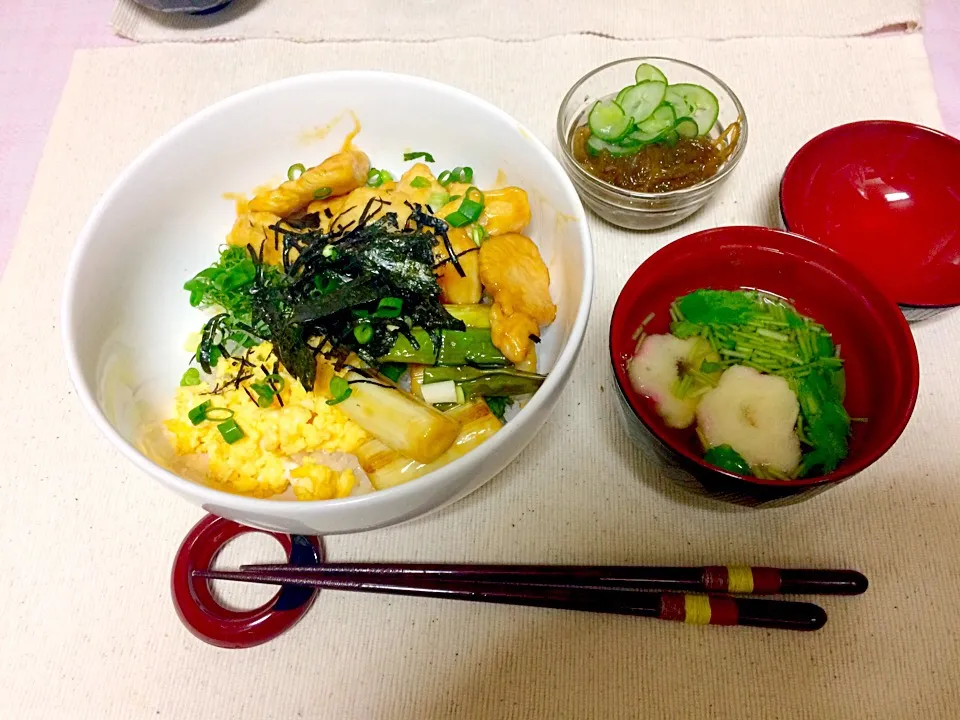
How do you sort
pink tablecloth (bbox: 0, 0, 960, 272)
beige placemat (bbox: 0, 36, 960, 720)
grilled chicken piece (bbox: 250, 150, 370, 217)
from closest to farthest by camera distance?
beige placemat (bbox: 0, 36, 960, 720) → grilled chicken piece (bbox: 250, 150, 370, 217) → pink tablecloth (bbox: 0, 0, 960, 272)

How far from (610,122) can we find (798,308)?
2.09 ft

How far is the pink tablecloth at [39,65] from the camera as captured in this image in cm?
183

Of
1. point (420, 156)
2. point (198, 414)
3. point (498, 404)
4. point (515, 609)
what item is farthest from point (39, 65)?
point (515, 609)

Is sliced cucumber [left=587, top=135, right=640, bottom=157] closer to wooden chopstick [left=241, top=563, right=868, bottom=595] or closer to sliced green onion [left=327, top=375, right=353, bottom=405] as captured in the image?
sliced green onion [left=327, top=375, right=353, bottom=405]

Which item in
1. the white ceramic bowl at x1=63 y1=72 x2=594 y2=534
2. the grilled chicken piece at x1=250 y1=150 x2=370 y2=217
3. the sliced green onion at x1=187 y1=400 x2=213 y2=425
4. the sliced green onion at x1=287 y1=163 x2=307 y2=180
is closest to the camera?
the white ceramic bowl at x1=63 y1=72 x2=594 y2=534

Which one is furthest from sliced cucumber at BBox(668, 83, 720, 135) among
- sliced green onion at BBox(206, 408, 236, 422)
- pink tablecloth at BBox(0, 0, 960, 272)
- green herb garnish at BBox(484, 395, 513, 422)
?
sliced green onion at BBox(206, 408, 236, 422)

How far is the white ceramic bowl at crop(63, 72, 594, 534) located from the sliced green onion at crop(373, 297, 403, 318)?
1.07 feet

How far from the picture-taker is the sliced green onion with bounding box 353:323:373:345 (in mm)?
1228

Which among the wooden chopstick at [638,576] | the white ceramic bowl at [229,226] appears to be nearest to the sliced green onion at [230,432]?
the white ceramic bowl at [229,226]

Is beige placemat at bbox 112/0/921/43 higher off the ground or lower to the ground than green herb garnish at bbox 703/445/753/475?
higher

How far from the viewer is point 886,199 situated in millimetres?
1642

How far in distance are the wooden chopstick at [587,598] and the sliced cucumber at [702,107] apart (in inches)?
44.5

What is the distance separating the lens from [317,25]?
2035 millimetres

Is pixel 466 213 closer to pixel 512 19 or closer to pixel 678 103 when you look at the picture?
pixel 678 103
